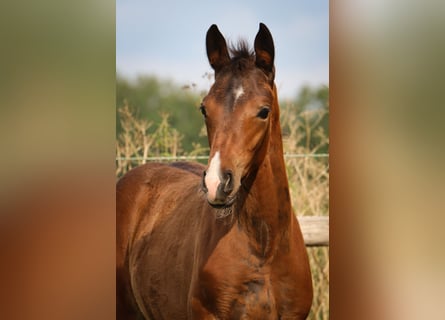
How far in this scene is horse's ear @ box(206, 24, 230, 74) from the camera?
2135 mm

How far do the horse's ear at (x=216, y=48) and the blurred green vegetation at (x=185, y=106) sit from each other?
1.49 feet

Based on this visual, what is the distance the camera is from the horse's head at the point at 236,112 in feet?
6.18

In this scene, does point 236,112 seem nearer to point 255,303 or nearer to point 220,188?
point 220,188

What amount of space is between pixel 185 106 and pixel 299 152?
0.58 meters

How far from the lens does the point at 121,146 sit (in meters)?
2.53

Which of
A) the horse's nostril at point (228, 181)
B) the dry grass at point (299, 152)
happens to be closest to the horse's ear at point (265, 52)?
the horse's nostril at point (228, 181)

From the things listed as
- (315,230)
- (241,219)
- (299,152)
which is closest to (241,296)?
(241,219)

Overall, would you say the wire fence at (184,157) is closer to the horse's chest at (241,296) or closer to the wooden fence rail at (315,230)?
the wooden fence rail at (315,230)

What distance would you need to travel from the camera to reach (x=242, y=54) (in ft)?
6.95
